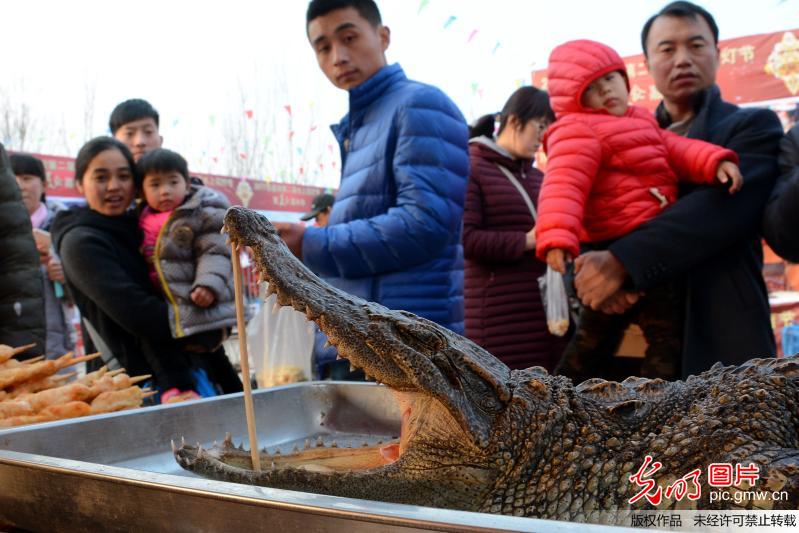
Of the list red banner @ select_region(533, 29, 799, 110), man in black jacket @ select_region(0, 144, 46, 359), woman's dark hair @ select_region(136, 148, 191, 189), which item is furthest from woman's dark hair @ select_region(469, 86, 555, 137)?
red banner @ select_region(533, 29, 799, 110)

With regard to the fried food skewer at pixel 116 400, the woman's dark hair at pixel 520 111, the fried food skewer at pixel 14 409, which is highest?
the woman's dark hair at pixel 520 111

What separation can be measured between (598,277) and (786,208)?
0.58m

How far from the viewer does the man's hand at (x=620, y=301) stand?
2072mm

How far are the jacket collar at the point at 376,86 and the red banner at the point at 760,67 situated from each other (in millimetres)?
3802

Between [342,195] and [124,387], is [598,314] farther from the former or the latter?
[124,387]

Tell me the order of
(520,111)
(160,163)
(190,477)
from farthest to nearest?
1. (520,111)
2. (160,163)
3. (190,477)

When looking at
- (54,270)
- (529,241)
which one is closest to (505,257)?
(529,241)

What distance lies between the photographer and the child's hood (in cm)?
229

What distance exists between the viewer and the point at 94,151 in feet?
9.86

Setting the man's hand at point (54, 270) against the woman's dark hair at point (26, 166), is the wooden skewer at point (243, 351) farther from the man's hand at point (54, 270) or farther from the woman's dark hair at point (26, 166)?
the woman's dark hair at point (26, 166)

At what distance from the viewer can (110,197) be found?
3.02 m

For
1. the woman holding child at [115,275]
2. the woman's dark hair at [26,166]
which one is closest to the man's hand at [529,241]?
the woman holding child at [115,275]

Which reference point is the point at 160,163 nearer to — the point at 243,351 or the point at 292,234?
the point at 292,234

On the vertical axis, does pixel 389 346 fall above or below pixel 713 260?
below
